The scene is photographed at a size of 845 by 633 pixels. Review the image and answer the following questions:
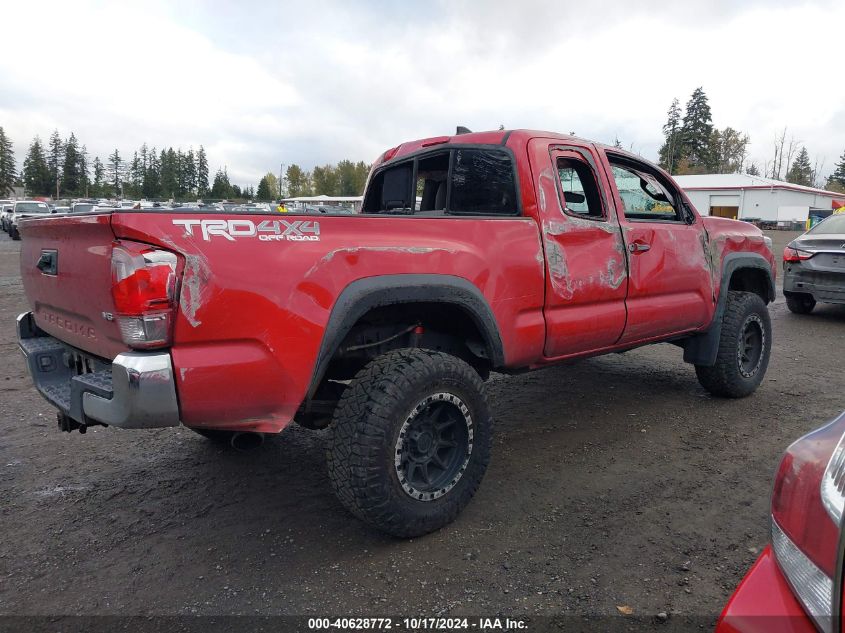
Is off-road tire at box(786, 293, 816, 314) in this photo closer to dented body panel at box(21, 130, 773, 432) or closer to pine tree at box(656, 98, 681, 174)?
dented body panel at box(21, 130, 773, 432)

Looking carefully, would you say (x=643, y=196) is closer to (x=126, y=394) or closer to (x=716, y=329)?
(x=716, y=329)

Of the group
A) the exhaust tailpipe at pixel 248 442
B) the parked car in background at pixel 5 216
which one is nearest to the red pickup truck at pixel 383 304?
the exhaust tailpipe at pixel 248 442

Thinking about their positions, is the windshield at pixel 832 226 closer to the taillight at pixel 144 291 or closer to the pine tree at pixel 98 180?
the taillight at pixel 144 291

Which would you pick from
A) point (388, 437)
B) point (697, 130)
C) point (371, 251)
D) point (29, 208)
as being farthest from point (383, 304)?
point (697, 130)

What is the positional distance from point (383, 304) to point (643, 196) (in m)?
2.57

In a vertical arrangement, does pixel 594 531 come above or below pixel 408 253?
below

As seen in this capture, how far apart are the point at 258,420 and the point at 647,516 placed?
2018 mm

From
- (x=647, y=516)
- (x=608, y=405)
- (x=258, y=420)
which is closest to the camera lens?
(x=258, y=420)

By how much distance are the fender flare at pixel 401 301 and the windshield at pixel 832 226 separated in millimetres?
8151

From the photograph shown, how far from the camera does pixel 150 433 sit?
440cm

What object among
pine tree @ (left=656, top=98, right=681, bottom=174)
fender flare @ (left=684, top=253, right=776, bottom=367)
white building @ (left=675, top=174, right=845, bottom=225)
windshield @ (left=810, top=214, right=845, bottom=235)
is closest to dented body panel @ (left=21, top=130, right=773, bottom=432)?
fender flare @ (left=684, top=253, right=776, bottom=367)

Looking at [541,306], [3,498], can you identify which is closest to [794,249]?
[541,306]

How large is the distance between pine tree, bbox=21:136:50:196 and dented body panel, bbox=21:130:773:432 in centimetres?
12712

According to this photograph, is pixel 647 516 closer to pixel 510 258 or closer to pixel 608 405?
pixel 510 258
